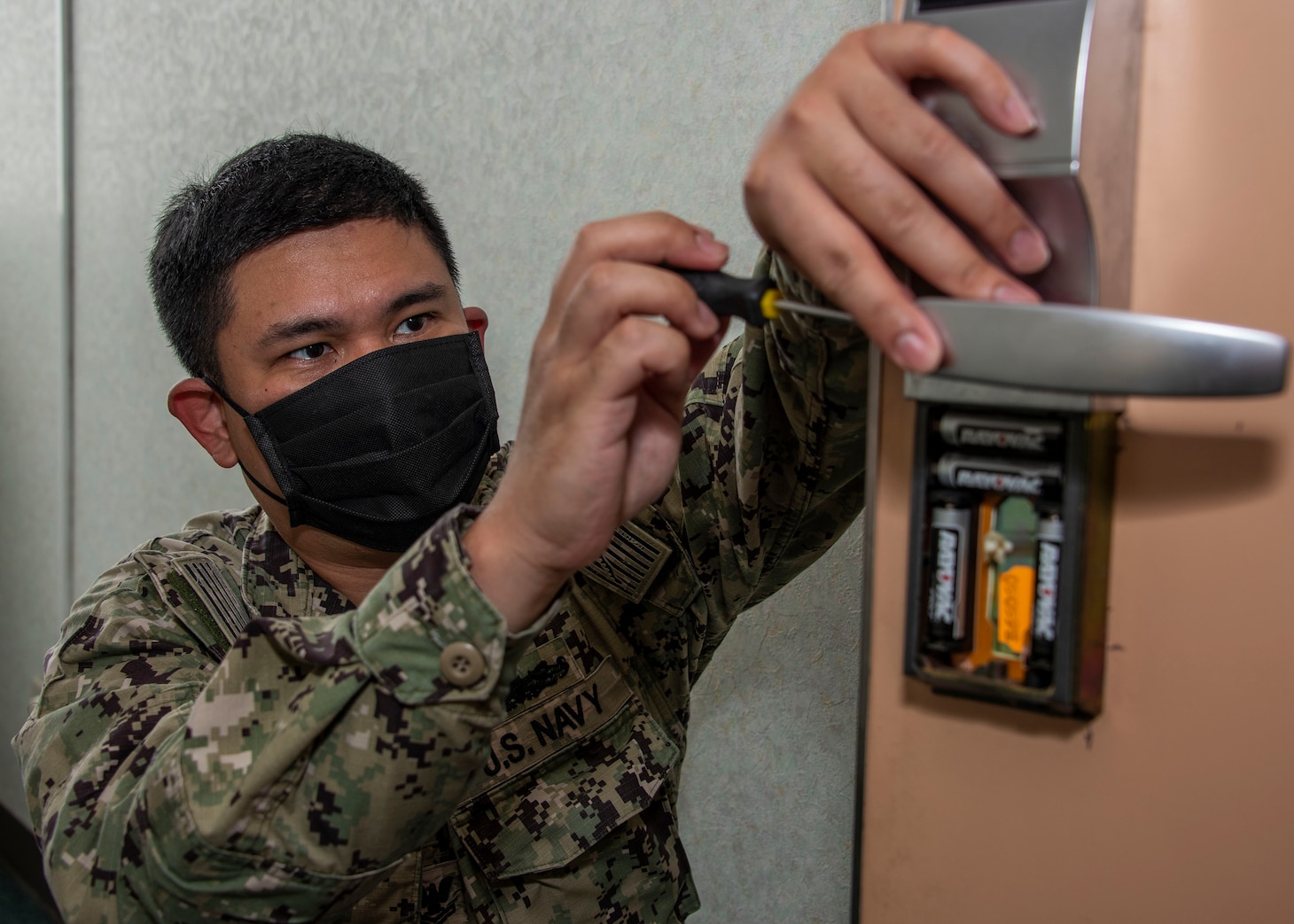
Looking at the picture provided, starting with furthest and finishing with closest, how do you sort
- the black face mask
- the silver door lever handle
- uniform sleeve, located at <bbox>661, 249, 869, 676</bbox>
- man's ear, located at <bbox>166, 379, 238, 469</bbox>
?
man's ear, located at <bbox>166, 379, 238, 469</bbox> < the black face mask < uniform sleeve, located at <bbox>661, 249, 869, 676</bbox> < the silver door lever handle

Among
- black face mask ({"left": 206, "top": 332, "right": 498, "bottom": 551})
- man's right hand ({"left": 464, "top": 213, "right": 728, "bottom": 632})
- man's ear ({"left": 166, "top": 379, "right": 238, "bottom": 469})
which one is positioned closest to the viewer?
man's right hand ({"left": 464, "top": 213, "right": 728, "bottom": 632})

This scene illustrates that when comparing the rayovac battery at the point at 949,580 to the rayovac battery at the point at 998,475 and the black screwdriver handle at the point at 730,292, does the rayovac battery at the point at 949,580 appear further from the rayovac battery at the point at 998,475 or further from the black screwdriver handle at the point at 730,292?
the black screwdriver handle at the point at 730,292

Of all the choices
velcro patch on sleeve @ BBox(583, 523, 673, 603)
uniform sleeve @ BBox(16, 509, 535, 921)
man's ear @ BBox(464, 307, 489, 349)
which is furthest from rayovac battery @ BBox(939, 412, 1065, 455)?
man's ear @ BBox(464, 307, 489, 349)

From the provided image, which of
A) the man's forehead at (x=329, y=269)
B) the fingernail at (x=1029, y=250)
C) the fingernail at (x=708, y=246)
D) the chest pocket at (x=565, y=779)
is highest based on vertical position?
the man's forehead at (x=329, y=269)

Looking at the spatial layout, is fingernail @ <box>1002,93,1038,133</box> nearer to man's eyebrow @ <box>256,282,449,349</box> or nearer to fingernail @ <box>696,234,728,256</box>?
fingernail @ <box>696,234,728,256</box>

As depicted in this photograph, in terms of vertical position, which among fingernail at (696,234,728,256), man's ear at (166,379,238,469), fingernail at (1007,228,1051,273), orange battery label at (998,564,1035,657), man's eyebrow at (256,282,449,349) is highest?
fingernail at (696,234,728,256)

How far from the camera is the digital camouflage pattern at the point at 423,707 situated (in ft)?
1.83

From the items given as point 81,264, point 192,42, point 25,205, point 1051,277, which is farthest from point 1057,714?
point 25,205

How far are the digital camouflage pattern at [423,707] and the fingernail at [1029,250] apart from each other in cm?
22

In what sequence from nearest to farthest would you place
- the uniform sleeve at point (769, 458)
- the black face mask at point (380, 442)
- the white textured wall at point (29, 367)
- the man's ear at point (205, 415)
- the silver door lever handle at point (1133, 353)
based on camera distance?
1. the silver door lever handle at point (1133, 353)
2. the uniform sleeve at point (769, 458)
3. the black face mask at point (380, 442)
4. the man's ear at point (205, 415)
5. the white textured wall at point (29, 367)

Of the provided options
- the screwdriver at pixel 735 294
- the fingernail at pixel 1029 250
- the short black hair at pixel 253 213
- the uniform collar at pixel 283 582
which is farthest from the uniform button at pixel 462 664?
the short black hair at pixel 253 213

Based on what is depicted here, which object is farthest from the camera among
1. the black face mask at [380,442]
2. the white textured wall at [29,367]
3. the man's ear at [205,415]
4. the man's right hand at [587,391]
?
the white textured wall at [29,367]

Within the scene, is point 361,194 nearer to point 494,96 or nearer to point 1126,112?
point 494,96

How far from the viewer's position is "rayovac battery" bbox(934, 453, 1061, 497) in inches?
16.7
